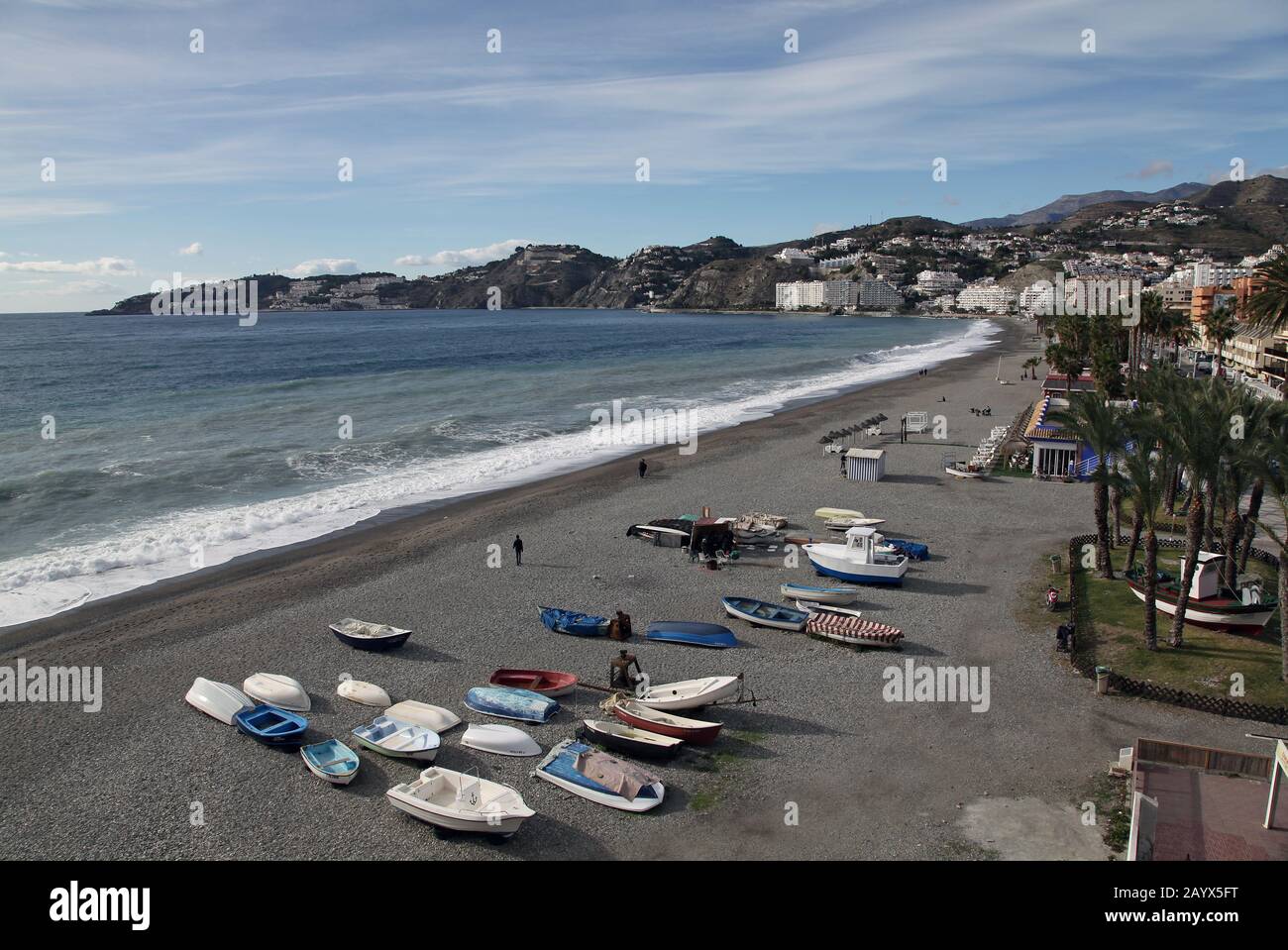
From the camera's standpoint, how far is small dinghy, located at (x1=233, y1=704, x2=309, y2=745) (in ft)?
57.6

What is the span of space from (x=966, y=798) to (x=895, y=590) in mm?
11017

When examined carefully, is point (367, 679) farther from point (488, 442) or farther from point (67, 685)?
point (488, 442)

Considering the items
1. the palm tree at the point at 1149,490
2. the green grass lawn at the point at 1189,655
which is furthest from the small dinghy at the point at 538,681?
the palm tree at the point at 1149,490

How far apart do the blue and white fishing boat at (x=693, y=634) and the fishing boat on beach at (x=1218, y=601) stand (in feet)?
33.6

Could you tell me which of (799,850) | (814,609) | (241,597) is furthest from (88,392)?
(799,850)

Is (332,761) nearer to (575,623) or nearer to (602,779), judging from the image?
(602,779)

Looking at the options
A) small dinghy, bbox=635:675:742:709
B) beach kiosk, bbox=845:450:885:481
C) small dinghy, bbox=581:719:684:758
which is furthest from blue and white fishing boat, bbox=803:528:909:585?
beach kiosk, bbox=845:450:885:481

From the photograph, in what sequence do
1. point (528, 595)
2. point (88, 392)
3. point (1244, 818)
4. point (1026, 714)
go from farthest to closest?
point (88, 392)
point (528, 595)
point (1026, 714)
point (1244, 818)

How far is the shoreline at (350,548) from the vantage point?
25141 millimetres

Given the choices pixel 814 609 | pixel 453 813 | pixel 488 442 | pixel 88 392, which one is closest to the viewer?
pixel 453 813

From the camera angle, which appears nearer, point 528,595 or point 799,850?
point 799,850

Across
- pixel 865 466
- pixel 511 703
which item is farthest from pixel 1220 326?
pixel 511 703

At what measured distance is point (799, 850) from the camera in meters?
13.9

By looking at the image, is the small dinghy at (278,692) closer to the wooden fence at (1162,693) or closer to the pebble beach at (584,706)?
the pebble beach at (584,706)
